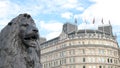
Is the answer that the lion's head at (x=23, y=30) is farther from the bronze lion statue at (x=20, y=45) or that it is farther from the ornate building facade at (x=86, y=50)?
the ornate building facade at (x=86, y=50)

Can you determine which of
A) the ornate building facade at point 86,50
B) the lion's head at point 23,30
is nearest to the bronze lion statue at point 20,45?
the lion's head at point 23,30

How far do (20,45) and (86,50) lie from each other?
79300mm

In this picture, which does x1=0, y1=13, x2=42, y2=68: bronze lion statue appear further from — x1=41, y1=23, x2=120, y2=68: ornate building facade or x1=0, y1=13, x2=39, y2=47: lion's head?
x1=41, y1=23, x2=120, y2=68: ornate building facade

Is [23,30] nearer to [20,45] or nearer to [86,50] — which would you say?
[20,45]

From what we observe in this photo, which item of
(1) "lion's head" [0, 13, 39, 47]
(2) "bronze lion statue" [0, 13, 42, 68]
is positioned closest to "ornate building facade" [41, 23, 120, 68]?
(1) "lion's head" [0, 13, 39, 47]

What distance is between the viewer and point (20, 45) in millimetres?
7570

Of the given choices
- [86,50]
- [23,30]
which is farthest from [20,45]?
A: [86,50]

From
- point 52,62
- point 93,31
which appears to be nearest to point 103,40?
point 93,31

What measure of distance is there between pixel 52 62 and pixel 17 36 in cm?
8868

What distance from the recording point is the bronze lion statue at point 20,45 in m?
7.42

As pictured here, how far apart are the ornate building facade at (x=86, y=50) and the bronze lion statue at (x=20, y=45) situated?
7853 cm

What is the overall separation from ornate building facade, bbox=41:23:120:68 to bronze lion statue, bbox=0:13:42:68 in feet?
258

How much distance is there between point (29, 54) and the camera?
7.54 meters

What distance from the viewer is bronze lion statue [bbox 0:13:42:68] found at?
7.42 m
